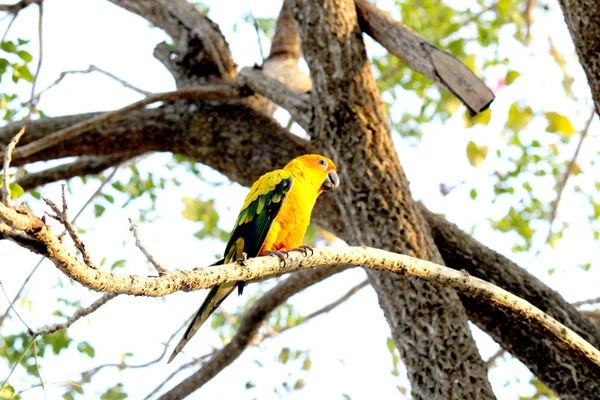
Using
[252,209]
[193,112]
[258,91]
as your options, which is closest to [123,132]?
[193,112]

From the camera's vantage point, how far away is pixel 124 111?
13.6ft

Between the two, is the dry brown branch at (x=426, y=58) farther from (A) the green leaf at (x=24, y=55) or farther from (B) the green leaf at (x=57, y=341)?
(B) the green leaf at (x=57, y=341)

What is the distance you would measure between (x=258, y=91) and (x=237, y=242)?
4.43 feet

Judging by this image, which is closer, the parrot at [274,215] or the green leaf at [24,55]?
the parrot at [274,215]

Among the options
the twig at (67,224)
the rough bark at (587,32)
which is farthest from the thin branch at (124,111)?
the twig at (67,224)

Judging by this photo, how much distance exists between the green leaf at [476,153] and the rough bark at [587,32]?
0.62m

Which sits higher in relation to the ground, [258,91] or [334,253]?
[258,91]

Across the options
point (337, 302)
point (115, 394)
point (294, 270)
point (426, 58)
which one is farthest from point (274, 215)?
point (337, 302)

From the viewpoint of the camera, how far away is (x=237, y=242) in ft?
10.2

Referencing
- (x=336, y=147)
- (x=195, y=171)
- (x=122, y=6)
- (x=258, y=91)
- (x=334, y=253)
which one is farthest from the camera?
(x=195, y=171)

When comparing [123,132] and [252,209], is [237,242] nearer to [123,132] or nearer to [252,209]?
[252,209]

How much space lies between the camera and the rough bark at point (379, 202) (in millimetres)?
3283

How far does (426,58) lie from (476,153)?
0.55 m

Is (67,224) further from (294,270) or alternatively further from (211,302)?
(211,302)
